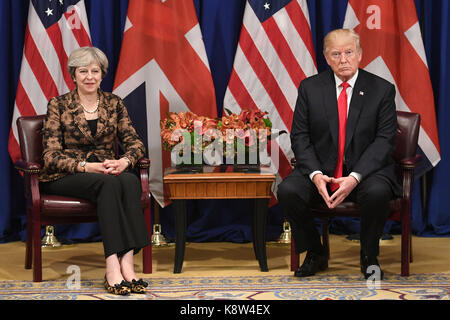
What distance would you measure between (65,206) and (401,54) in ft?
9.32

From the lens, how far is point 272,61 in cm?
505

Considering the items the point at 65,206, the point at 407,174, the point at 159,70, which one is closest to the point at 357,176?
the point at 407,174

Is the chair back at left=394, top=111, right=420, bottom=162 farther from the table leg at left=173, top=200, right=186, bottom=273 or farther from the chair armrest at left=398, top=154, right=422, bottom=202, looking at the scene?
the table leg at left=173, top=200, right=186, bottom=273

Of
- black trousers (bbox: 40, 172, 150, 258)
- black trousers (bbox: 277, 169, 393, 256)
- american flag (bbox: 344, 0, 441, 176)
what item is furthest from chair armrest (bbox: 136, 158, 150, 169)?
american flag (bbox: 344, 0, 441, 176)

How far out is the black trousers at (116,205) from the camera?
148 inches

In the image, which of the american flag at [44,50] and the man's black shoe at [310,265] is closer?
the man's black shoe at [310,265]

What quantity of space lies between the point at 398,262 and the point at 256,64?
1.83 metres

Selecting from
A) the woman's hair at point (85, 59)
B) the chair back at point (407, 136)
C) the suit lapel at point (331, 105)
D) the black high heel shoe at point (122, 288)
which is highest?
the woman's hair at point (85, 59)

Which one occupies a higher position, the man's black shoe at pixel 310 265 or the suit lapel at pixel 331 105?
the suit lapel at pixel 331 105

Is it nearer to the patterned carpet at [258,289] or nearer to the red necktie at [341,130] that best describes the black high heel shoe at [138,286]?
the patterned carpet at [258,289]

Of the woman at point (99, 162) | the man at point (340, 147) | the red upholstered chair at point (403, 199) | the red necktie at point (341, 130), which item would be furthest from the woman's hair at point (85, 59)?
the red necktie at point (341, 130)

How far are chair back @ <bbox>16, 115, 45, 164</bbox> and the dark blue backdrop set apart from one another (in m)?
0.94

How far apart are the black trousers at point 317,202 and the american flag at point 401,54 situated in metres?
1.34

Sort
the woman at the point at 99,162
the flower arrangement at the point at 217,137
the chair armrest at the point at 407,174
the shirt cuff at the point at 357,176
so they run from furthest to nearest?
the flower arrangement at the point at 217,137
the chair armrest at the point at 407,174
the shirt cuff at the point at 357,176
the woman at the point at 99,162
